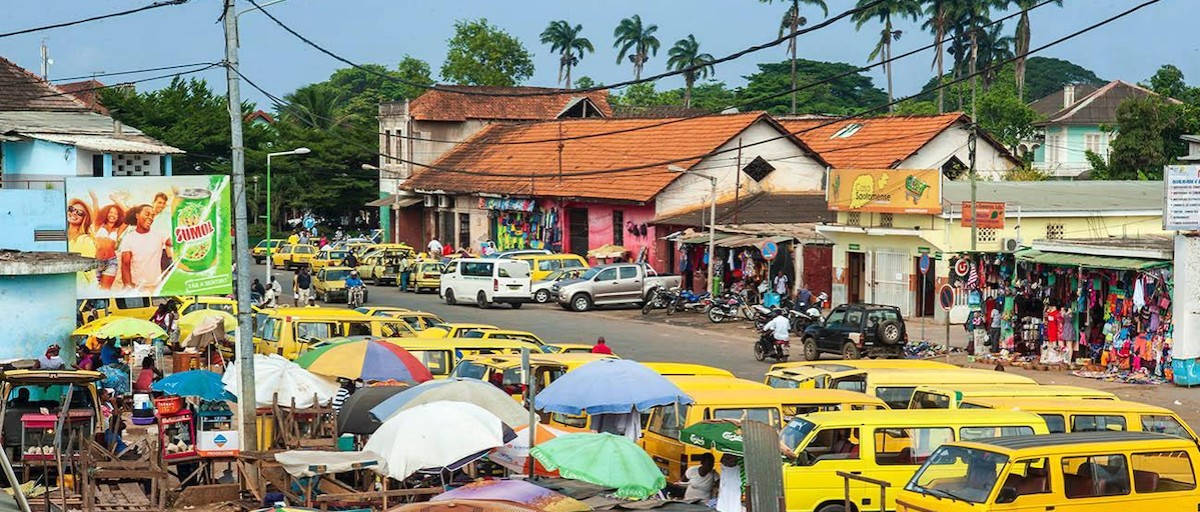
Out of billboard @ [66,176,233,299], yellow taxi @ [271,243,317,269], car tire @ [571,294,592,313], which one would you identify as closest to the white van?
car tire @ [571,294,592,313]

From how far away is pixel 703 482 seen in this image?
52.7 feet

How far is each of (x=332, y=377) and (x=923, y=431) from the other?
900 centimetres

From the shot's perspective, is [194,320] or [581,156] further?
[581,156]

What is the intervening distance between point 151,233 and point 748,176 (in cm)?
3274

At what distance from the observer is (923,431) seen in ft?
53.9

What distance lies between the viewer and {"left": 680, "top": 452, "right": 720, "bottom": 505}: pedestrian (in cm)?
1606

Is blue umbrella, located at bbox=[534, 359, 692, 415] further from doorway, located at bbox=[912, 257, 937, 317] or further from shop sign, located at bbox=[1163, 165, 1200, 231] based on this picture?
doorway, located at bbox=[912, 257, 937, 317]

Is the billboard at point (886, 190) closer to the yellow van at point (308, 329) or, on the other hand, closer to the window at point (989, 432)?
the yellow van at point (308, 329)

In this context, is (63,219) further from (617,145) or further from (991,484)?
(617,145)

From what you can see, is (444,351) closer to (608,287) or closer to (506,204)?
(608,287)

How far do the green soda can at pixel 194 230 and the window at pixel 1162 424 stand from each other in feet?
48.3

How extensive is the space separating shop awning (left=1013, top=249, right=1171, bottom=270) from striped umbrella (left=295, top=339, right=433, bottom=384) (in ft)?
47.4

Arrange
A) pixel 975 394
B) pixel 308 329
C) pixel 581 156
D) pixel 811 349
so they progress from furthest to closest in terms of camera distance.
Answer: pixel 581 156 < pixel 811 349 < pixel 308 329 < pixel 975 394

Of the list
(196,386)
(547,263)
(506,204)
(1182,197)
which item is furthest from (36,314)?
(506,204)
